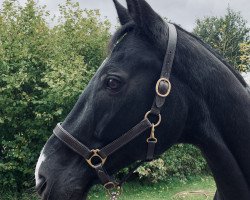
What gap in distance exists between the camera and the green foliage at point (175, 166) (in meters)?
10.7

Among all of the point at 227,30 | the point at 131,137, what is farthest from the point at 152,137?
the point at 227,30

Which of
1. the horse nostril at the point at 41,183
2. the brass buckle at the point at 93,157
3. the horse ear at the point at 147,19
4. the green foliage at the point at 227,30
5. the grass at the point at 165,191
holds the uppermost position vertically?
the green foliage at the point at 227,30

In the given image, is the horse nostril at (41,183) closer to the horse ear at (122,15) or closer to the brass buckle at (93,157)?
the brass buckle at (93,157)

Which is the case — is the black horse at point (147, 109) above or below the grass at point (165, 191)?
above

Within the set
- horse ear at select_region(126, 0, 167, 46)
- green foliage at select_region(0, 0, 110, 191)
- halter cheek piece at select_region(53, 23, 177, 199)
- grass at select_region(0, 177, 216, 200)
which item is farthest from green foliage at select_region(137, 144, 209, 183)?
horse ear at select_region(126, 0, 167, 46)

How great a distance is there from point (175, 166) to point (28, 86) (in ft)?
17.2

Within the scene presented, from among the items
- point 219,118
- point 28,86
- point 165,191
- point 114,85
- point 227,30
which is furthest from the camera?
point 227,30

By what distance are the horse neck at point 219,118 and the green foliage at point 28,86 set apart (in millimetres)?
6648

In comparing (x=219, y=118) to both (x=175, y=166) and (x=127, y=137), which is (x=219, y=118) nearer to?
(x=127, y=137)

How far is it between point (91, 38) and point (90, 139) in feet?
30.0

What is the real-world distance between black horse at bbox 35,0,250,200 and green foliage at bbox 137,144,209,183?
7.96 m

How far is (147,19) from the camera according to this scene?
90.6 inches

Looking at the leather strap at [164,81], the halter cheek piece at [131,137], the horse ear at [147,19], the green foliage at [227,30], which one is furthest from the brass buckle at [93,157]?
the green foliage at [227,30]

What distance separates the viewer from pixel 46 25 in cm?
1081
